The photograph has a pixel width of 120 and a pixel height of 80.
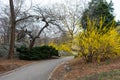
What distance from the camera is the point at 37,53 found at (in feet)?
117

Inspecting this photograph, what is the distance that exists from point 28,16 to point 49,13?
330 centimetres

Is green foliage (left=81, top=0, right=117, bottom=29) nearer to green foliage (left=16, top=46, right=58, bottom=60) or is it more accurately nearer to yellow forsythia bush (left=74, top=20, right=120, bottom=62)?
yellow forsythia bush (left=74, top=20, right=120, bottom=62)

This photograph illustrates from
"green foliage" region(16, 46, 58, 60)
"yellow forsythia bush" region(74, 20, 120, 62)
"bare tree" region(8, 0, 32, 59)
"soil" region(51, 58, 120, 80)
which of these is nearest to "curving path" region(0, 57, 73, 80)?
"soil" region(51, 58, 120, 80)

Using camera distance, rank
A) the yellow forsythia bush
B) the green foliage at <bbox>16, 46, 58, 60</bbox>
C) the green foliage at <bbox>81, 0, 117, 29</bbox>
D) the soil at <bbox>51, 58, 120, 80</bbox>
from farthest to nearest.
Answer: the green foliage at <bbox>16, 46, 58, 60</bbox>
the green foliage at <bbox>81, 0, 117, 29</bbox>
the yellow forsythia bush
the soil at <bbox>51, 58, 120, 80</bbox>

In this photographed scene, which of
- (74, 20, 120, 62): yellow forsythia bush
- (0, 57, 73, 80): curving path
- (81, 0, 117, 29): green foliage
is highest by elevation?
(81, 0, 117, 29): green foliage

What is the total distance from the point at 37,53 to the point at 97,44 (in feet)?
58.5

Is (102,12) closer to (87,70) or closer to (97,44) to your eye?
(97,44)

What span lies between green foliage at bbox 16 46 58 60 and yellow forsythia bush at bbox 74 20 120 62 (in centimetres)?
1486

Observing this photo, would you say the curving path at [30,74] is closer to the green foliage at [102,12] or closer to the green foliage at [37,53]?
the green foliage at [102,12]

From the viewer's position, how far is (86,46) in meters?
19.0

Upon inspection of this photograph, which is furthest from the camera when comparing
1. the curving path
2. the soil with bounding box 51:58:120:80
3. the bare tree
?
the bare tree

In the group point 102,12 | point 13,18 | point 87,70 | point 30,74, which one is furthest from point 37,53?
point 87,70

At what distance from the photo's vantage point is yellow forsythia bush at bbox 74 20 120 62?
62.4 feet

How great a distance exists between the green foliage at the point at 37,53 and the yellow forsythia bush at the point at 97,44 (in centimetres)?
1486
